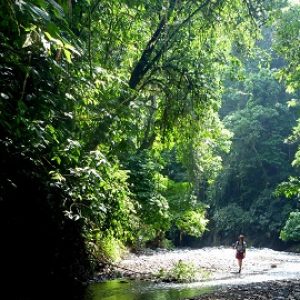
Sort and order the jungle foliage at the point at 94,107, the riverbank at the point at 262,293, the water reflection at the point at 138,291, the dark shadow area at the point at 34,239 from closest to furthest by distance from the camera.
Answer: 1. the jungle foliage at the point at 94,107
2. the dark shadow area at the point at 34,239
3. the riverbank at the point at 262,293
4. the water reflection at the point at 138,291

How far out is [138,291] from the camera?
11.8 metres

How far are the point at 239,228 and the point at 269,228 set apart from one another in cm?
434

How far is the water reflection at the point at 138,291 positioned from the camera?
35.1 ft

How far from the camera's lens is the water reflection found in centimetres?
1070

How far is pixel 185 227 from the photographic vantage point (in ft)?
99.1

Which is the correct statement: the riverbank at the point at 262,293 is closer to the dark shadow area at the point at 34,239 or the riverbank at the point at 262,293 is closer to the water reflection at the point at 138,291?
the water reflection at the point at 138,291

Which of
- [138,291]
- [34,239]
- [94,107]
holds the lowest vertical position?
[138,291]

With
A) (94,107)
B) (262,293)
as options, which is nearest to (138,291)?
(262,293)

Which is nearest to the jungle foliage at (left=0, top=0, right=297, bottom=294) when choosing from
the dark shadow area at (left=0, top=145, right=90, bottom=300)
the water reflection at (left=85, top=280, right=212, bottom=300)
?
the dark shadow area at (left=0, top=145, right=90, bottom=300)

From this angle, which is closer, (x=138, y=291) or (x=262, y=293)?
(x=262, y=293)

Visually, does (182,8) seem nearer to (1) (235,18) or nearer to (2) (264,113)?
(1) (235,18)

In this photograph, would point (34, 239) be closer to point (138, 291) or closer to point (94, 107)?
→ point (94, 107)

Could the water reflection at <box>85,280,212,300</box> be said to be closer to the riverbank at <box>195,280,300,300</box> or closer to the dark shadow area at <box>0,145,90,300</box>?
the dark shadow area at <box>0,145,90,300</box>

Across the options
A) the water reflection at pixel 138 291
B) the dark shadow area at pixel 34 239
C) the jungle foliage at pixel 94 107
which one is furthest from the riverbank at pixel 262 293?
the dark shadow area at pixel 34 239
